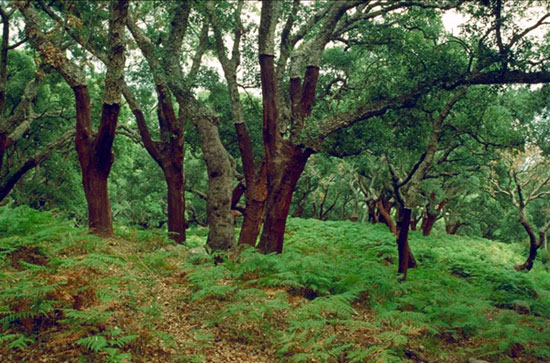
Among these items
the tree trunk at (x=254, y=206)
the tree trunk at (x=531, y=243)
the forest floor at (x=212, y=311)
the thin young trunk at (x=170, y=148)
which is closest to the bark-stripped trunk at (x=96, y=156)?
the forest floor at (x=212, y=311)

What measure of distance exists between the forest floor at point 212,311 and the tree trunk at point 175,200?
2.25m

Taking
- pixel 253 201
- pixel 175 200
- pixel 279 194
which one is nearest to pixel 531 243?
pixel 279 194

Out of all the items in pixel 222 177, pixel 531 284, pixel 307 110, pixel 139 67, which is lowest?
pixel 531 284

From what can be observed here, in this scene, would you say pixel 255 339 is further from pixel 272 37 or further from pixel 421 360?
pixel 272 37

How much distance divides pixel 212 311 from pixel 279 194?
449cm

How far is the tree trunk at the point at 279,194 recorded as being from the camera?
10.2 m

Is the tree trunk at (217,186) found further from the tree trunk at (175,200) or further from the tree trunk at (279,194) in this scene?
the tree trunk at (175,200)

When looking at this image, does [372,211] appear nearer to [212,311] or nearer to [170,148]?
[170,148]

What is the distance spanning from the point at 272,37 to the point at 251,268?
18.7 ft

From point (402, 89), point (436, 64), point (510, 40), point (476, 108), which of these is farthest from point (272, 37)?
point (476, 108)

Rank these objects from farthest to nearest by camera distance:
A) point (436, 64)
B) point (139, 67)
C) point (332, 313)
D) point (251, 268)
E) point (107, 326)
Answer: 1. point (139, 67)
2. point (436, 64)
3. point (251, 268)
4. point (332, 313)
5. point (107, 326)

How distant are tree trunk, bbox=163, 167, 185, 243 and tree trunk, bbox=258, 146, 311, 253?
3.08 meters

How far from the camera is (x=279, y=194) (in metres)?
10.3

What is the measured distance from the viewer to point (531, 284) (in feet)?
41.9
